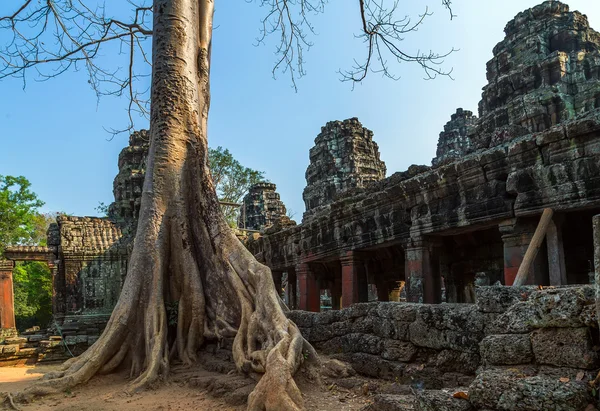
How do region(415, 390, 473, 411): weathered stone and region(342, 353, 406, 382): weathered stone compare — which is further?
region(342, 353, 406, 382): weathered stone

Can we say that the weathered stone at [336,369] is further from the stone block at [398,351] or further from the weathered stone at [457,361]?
the weathered stone at [457,361]

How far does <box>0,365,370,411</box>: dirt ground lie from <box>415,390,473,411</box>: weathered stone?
1152 mm

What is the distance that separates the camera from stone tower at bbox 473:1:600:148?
13.4 metres

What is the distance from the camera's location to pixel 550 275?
5.52m

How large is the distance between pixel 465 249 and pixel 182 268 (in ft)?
20.9

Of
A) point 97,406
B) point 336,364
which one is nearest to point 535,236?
point 336,364

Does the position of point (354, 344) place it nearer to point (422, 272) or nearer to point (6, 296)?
point (422, 272)

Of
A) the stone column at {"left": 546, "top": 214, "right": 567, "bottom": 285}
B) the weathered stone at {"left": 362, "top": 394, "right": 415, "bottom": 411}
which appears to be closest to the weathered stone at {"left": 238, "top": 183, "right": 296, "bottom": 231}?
the stone column at {"left": 546, "top": 214, "right": 567, "bottom": 285}

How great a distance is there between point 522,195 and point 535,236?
2.00ft

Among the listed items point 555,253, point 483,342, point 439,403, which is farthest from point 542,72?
point 439,403

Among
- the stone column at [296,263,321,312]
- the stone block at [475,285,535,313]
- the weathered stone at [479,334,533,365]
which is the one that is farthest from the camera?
the stone column at [296,263,321,312]

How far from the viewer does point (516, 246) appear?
5812 mm

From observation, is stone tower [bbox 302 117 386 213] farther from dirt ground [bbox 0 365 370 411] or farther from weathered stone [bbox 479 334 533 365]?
weathered stone [bbox 479 334 533 365]

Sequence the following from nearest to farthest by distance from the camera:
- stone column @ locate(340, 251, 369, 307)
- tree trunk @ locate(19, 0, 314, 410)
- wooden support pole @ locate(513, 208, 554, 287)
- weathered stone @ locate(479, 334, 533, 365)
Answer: weathered stone @ locate(479, 334, 533, 365)
tree trunk @ locate(19, 0, 314, 410)
wooden support pole @ locate(513, 208, 554, 287)
stone column @ locate(340, 251, 369, 307)
